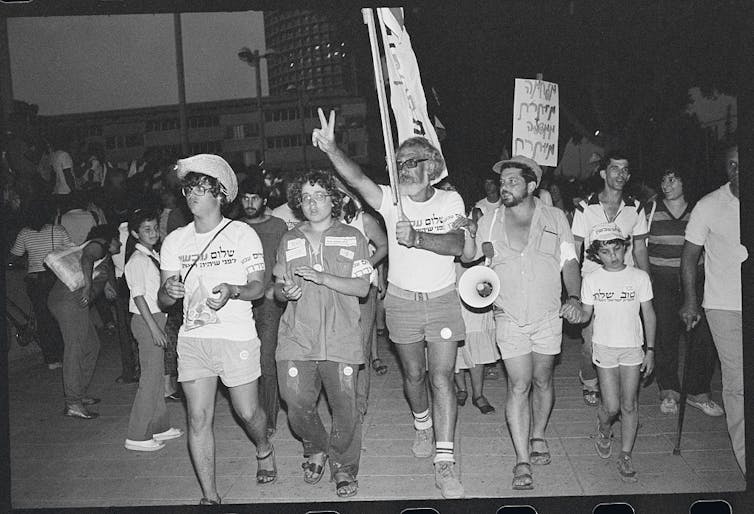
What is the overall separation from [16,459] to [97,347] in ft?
4.20

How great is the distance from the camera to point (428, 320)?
5.38 m

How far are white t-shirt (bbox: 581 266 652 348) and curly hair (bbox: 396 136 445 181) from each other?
131 centimetres

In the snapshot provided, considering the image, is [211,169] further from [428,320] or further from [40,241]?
[40,241]

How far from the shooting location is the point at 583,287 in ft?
18.2

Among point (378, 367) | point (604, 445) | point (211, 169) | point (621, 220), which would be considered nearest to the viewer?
point (211, 169)

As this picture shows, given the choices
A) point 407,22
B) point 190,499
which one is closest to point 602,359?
point 190,499

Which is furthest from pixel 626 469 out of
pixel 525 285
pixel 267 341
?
pixel 267 341

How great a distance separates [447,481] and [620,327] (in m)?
1.54

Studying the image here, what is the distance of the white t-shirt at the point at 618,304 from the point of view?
5.40 metres

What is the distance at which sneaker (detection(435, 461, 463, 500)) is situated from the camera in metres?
5.18

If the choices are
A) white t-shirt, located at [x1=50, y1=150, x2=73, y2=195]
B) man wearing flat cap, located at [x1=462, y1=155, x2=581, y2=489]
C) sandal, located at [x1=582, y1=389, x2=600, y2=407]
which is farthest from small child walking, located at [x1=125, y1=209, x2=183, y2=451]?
white t-shirt, located at [x1=50, y1=150, x2=73, y2=195]

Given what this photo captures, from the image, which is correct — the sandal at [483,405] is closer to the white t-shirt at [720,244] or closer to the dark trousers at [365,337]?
the dark trousers at [365,337]

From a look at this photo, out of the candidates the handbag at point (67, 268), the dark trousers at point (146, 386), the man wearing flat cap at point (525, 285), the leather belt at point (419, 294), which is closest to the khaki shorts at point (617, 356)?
the man wearing flat cap at point (525, 285)

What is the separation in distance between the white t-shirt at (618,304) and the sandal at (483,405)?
1.88 m
